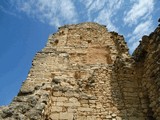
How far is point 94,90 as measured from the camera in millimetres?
6340

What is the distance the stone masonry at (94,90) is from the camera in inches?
197

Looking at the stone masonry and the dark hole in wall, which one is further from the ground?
the dark hole in wall

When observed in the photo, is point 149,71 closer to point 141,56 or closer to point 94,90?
point 141,56

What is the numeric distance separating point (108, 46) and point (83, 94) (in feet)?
15.5

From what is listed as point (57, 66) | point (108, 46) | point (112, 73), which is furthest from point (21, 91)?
point (108, 46)

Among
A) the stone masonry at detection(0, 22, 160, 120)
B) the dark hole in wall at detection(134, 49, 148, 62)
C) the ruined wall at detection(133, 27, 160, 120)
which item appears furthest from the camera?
the dark hole in wall at detection(134, 49, 148, 62)

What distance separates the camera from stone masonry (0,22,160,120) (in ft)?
16.4

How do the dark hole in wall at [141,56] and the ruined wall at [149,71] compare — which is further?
the dark hole in wall at [141,56]

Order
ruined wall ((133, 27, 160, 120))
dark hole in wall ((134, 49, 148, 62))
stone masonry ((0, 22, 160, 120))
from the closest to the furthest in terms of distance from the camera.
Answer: stone masonry ((0, 22, 160, 120))
ruined wall ((133, 27, 160, 120))
dark hole in wall ((134, 49, 148, 62))

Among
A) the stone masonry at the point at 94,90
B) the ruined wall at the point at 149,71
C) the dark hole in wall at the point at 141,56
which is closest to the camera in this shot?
the stone masonry at the point at 94,90

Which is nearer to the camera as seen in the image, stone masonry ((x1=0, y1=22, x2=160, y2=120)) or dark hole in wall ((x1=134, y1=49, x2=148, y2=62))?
stone masonry ((x1=0, y1=22, x2=160, y2=120))

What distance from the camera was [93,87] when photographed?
6434 millimetres

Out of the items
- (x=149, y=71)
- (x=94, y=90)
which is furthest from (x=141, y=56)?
(x=94, y=90)

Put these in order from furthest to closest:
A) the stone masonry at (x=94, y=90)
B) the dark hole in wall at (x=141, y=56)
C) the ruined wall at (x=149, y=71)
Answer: the dark hole in wall at (x=141, y=56)
the ruined wall at (x=149, y=71)
the stone masonry at (x=94, y=90)
